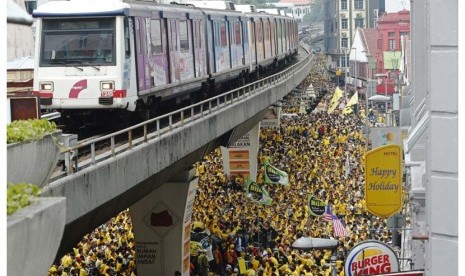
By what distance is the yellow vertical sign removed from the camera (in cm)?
2020

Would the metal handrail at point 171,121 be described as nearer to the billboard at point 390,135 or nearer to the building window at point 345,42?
the billboard at point 390,135

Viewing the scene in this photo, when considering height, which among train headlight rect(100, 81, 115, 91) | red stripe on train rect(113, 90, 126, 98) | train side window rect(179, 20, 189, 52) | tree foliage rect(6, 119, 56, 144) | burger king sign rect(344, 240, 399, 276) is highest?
train side window rect(179, 20, 189, 52)

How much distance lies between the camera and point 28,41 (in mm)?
42250

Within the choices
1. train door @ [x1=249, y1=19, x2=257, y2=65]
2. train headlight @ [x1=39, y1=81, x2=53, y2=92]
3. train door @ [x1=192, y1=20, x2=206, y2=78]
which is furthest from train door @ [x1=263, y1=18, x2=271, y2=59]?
train headlight @ [x1=39, y1=81, x2=53, y2=92]

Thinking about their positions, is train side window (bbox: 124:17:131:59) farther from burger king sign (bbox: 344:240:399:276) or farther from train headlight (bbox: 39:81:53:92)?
burger king sign (bbox: 344:240:399:276)

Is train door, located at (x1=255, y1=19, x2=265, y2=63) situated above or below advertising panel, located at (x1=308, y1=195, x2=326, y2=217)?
above

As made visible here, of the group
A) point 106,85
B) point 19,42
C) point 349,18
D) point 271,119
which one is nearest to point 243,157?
point 271,119

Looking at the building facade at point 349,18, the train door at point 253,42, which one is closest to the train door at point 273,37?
the train door at point 253,42

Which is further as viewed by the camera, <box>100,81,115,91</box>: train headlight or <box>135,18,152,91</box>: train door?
<box>135,18,152,91</box>: train door

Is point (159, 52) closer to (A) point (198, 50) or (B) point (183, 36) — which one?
(B) point (183, 36)

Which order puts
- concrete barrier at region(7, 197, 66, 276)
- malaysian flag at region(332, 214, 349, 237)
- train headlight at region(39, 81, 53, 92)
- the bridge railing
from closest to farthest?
concrete barrier at region(7, 197, 66, 276)
the bridge railing
train headlight at region(39, 81, 53, 92)
malaysian flag at region(332, 214, 349, 237)

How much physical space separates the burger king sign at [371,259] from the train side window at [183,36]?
11.9 meters

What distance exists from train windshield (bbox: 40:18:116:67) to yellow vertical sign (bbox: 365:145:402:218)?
5.27 metres
